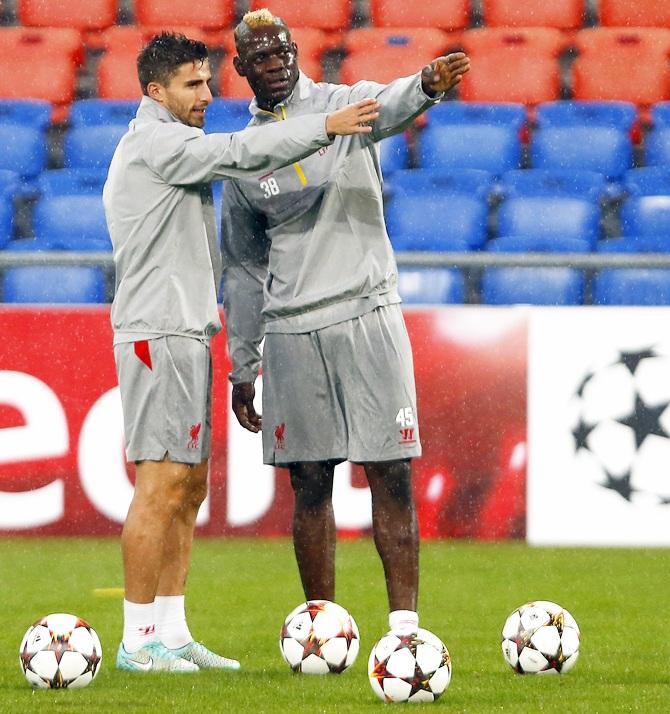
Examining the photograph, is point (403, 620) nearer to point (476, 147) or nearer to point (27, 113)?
point (476, 147)

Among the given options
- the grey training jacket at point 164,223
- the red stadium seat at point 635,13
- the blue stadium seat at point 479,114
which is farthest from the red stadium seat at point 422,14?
the grey training jacket at point 164,223

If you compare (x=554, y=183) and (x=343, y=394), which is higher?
(x=554, y=183)

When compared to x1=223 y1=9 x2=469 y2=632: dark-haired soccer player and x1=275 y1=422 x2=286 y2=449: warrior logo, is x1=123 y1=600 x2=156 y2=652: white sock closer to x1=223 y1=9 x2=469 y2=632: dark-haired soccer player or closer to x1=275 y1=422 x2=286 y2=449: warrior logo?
x1=223 y1=9 x2=469 y2=632: dark-haired soccer player

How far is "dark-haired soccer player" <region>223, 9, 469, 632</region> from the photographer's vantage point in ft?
16.6

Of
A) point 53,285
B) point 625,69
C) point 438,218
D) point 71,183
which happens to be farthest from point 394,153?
point 53,285

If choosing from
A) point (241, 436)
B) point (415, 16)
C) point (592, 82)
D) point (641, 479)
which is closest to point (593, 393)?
point (641, 479)

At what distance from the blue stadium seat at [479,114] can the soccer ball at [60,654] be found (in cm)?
661

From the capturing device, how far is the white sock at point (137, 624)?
4.94 meters

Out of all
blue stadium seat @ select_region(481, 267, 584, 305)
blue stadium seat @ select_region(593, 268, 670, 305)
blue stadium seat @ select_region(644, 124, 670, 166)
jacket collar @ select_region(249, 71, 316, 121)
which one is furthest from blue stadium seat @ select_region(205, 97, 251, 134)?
jacket collar @ select_region(249, 71, 316, 121)

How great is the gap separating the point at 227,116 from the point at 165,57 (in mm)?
5470

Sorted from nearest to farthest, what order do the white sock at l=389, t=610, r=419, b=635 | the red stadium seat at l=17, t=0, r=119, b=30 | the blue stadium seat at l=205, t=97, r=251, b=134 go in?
the white sock at l=389, t=610, r=419, b=635
the blue stadium seat at l=205, t=97, r=251, b=134
the red stadium seat at l=17, t=0, r=119, b=30

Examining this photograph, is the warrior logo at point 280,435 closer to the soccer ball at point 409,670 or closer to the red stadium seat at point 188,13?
the soccer ball at point 409,670

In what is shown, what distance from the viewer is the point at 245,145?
484 cm

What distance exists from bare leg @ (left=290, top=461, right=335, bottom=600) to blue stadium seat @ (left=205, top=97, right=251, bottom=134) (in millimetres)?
5453
